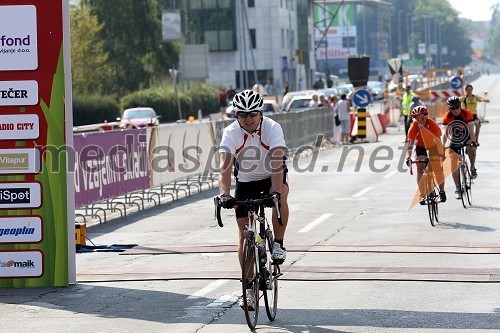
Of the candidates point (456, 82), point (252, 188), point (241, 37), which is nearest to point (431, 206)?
point (252, 188)

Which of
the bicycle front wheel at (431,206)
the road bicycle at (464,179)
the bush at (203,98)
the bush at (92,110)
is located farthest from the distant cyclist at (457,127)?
the bush at (203,98)

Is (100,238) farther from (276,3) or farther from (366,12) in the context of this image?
(366,12)

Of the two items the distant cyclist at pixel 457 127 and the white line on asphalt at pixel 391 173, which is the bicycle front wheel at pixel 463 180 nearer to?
the distant cyclist at pixel 457 127

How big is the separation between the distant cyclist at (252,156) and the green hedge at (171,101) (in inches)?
2371

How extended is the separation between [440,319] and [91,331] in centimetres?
274

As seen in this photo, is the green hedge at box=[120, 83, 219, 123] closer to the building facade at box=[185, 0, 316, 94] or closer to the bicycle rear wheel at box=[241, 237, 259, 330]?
the building facade at box=[185, 0, 316, 94]

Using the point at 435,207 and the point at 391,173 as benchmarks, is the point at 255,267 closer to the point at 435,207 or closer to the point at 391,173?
the point at 435,207

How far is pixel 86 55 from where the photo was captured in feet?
244

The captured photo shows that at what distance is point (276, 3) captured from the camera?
346 feet

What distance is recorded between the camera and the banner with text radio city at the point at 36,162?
12.2m

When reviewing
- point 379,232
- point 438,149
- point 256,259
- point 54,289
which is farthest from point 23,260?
point 438,149

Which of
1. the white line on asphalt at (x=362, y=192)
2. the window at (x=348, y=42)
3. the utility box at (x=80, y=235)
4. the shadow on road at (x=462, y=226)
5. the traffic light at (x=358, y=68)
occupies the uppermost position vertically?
the window at (x=348, y=42)

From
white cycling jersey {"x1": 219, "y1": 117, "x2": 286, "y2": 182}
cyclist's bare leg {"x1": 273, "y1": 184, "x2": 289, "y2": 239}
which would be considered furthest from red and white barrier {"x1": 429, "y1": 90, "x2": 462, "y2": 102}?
white cycling jersey {"x1": 219, "y1": 117, "x2": 286, "y2": 182}

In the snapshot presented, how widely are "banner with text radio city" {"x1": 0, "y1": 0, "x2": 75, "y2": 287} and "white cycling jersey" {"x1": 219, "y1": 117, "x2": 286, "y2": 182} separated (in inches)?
112
